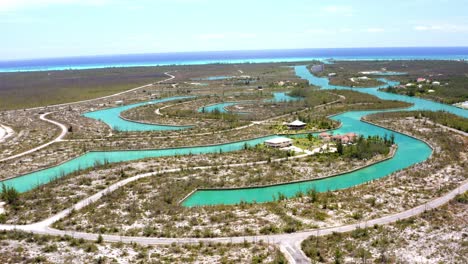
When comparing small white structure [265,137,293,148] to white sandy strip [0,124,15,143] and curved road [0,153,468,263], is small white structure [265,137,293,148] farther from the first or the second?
white sandy strip [0,124,15,143]

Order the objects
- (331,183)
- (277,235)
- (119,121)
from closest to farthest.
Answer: (277,235) → (331,183) → (119,121)

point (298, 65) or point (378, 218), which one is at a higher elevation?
point (298, 65)

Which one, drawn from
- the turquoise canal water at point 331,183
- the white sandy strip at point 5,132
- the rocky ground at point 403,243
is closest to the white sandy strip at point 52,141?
the white sandy strip at point 5,132

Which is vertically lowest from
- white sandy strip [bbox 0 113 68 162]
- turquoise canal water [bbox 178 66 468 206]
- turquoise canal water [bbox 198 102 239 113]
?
turquoise canal water [bbox 178 66 468 206]

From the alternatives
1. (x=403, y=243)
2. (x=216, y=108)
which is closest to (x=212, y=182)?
(x=403, y=243)

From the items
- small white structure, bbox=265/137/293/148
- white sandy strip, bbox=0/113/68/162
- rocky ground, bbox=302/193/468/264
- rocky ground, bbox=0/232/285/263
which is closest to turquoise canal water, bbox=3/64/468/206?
small white structure, bbox=265/137/293/148

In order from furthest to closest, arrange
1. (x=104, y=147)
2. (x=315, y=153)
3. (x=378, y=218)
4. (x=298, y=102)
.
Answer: (x=298, y=102)
(x=104, y=147)
(x=315, y=153)
(x=378, y=218)

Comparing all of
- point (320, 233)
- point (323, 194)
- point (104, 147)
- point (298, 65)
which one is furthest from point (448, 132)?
point (298, 65)

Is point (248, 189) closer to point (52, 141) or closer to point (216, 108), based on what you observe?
point (52, 141)

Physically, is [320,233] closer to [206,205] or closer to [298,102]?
[206,205]
